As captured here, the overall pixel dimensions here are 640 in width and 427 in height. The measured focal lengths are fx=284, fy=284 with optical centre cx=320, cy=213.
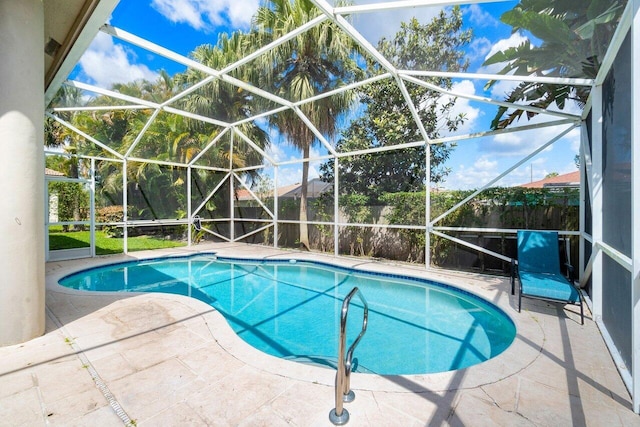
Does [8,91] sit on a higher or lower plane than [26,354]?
higher

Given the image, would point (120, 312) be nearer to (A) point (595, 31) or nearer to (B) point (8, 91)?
(B) point (8, 91)

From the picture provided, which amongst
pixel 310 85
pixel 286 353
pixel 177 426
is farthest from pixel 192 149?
pixel 177 426

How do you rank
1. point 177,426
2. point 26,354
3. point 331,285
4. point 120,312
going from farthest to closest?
point 331,285 → point 120,312 → point 26,354 → point 177,426

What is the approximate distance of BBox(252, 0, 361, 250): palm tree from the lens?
7.75m

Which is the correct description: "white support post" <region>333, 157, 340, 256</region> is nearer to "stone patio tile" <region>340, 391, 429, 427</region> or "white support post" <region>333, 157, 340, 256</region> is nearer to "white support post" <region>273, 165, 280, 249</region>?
"white support post" <region>273, 165, 280, 249</region>

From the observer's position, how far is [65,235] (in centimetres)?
1189

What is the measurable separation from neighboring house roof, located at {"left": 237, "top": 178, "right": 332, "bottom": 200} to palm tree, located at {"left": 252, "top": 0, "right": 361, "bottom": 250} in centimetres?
162

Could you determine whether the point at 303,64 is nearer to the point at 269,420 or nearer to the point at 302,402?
the point at 302,402

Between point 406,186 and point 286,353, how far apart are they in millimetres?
7051

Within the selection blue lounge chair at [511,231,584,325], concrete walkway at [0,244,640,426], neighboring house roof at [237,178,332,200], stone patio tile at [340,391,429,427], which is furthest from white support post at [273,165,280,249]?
stone patio tile at [340,391,429,427]

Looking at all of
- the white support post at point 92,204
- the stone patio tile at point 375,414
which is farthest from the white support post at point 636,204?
the white support post at point 92,204

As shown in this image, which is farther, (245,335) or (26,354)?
(245,335)

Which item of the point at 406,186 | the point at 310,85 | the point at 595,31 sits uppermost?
the point at 310,85

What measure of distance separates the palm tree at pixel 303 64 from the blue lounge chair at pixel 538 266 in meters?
6.45
